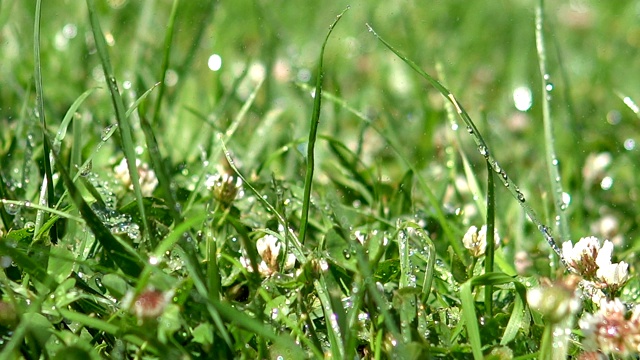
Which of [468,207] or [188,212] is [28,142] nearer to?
[188,212]

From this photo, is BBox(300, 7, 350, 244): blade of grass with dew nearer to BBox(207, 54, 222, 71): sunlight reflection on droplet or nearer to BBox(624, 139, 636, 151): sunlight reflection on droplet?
BBox(624, 139, 636, 151): sunlight reflection on droplet

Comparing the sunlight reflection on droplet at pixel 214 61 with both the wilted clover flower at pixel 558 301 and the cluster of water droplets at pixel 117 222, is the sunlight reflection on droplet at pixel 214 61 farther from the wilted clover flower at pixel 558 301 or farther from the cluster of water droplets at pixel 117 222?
the wilted clover flower at pixel 558 301

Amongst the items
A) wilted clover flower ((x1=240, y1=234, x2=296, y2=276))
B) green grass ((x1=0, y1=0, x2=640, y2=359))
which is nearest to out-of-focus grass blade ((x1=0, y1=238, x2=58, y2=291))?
green grass ((x1=0, y1=0, x2=640, y2=359))

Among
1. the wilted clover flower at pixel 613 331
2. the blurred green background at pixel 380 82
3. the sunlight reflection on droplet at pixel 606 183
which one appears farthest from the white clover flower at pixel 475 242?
the sunlight reflection on droplet at pixel 606 183

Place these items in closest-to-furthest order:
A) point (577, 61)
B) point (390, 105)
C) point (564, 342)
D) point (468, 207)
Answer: point (564, 342), point (468, 207), point (390, 105), point (577, 61)

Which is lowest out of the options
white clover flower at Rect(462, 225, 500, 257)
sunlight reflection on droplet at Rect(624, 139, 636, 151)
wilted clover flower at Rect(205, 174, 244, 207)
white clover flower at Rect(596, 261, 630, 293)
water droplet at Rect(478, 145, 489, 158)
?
white clover flower at Rect(596, 261, 630, 293)

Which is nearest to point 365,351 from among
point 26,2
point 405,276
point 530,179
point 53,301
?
point 405,276
